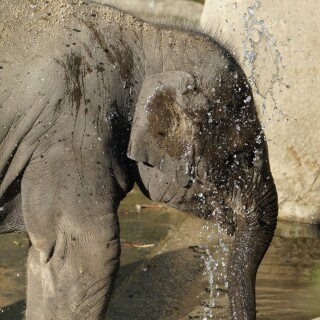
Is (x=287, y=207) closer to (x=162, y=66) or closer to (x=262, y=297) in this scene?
(x=262, y=297)

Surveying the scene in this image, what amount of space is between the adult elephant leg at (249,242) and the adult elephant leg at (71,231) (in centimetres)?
50

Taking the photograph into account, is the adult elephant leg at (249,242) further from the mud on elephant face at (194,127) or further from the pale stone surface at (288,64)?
the pale stone surface at (288,64)

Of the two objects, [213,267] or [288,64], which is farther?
[288,64]

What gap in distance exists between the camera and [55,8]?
15.5 ft

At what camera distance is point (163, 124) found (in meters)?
4.69

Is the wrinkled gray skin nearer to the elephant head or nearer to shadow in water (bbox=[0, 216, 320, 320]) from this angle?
the elephant head

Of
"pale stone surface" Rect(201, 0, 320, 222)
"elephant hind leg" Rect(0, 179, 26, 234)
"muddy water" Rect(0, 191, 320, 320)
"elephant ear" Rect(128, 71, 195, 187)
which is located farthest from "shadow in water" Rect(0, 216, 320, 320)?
"elephant ear" Rect(128, 71, 195, 187)

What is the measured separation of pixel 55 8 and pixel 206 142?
80 cm

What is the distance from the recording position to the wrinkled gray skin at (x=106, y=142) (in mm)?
4562

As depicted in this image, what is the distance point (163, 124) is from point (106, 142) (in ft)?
0.82

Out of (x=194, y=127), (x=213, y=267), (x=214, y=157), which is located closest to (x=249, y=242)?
(x=214, y=157)

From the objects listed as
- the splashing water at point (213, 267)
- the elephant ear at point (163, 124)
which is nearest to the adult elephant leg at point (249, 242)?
the elephant ear at point (163, 124)

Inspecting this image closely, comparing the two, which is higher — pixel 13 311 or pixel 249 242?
pixel 249 242

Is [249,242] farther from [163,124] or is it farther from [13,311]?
[13,311]
